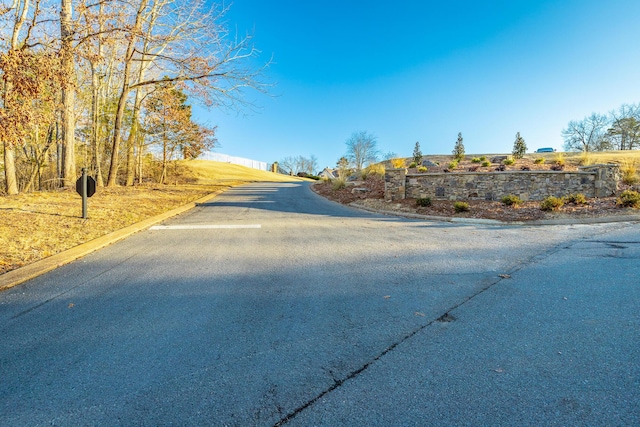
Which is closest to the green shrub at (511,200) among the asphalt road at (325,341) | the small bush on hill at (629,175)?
the small bush on hill at (629,175)

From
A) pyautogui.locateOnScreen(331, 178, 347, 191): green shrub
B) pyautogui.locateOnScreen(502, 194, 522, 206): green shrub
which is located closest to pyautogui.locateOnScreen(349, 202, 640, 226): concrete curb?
pyautogui.locateOnScreen(502, 194, 522, 206): green shrub

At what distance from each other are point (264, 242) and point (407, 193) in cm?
747

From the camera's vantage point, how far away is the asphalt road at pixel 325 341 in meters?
1.66

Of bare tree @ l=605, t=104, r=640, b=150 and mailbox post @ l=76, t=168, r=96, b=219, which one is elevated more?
bare tree @ l=605, t=104, r=640, b=150

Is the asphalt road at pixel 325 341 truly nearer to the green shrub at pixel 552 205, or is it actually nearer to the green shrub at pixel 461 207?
the green shrub at pixel 552 205

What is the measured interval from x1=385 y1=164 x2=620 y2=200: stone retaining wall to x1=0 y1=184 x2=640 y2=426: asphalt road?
6.17 metres

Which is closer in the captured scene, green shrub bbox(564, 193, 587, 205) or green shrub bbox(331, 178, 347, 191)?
green shrub bbox(564, 193, 587, 205)

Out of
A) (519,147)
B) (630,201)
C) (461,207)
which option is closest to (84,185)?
(461,207)

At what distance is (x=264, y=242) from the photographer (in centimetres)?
586

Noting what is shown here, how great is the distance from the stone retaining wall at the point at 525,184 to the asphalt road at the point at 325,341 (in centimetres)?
617

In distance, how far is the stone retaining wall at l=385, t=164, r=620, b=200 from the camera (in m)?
10.0

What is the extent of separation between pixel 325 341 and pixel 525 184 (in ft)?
35.2

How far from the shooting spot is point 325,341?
2.33 m

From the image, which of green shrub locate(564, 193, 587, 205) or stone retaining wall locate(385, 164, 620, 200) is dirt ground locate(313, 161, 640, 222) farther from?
stone retaining wall locate(385, 164, 620, 200)
